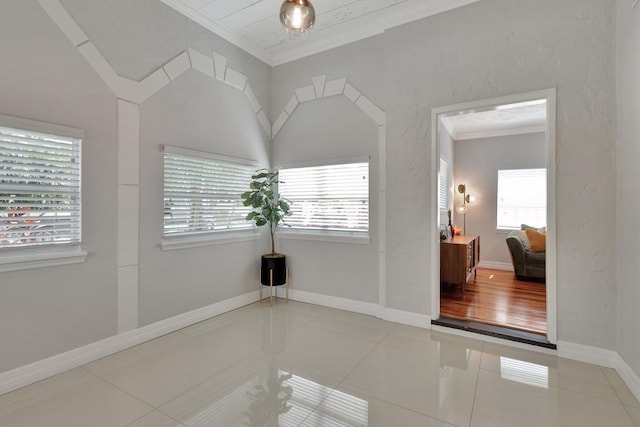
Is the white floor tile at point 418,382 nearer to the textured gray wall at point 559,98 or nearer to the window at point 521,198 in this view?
→ the textured gray wall at point 559,98

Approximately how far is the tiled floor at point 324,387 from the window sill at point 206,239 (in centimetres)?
92

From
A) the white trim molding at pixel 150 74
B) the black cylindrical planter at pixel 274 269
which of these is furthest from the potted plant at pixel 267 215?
the white trim molding at pixel 150 74

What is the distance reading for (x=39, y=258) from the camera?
2.21 meters

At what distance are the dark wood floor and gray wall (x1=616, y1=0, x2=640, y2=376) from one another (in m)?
0.75

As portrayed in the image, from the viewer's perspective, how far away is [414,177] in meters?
3.28

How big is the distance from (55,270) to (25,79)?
4.64 ft

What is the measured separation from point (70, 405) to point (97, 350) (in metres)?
0.65

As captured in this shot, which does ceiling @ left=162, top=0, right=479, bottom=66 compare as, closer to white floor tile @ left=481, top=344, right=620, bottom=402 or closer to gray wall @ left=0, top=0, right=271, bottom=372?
gray wall @ left=0, top=0, right=271, bottom=372

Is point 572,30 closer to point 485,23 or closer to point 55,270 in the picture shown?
point 485,23

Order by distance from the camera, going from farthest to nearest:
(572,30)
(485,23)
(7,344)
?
(485,23), (572,30), (7,344)

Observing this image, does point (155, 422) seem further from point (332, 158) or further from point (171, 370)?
point (332, 158)

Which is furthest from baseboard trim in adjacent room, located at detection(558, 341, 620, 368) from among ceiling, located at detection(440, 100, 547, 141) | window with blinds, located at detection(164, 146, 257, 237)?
ceiling, located at detection(440, 100, 547, 141)

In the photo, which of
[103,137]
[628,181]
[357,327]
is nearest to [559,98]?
[628,181]

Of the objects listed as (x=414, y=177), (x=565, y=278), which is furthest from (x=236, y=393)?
(x=565, y=278)
